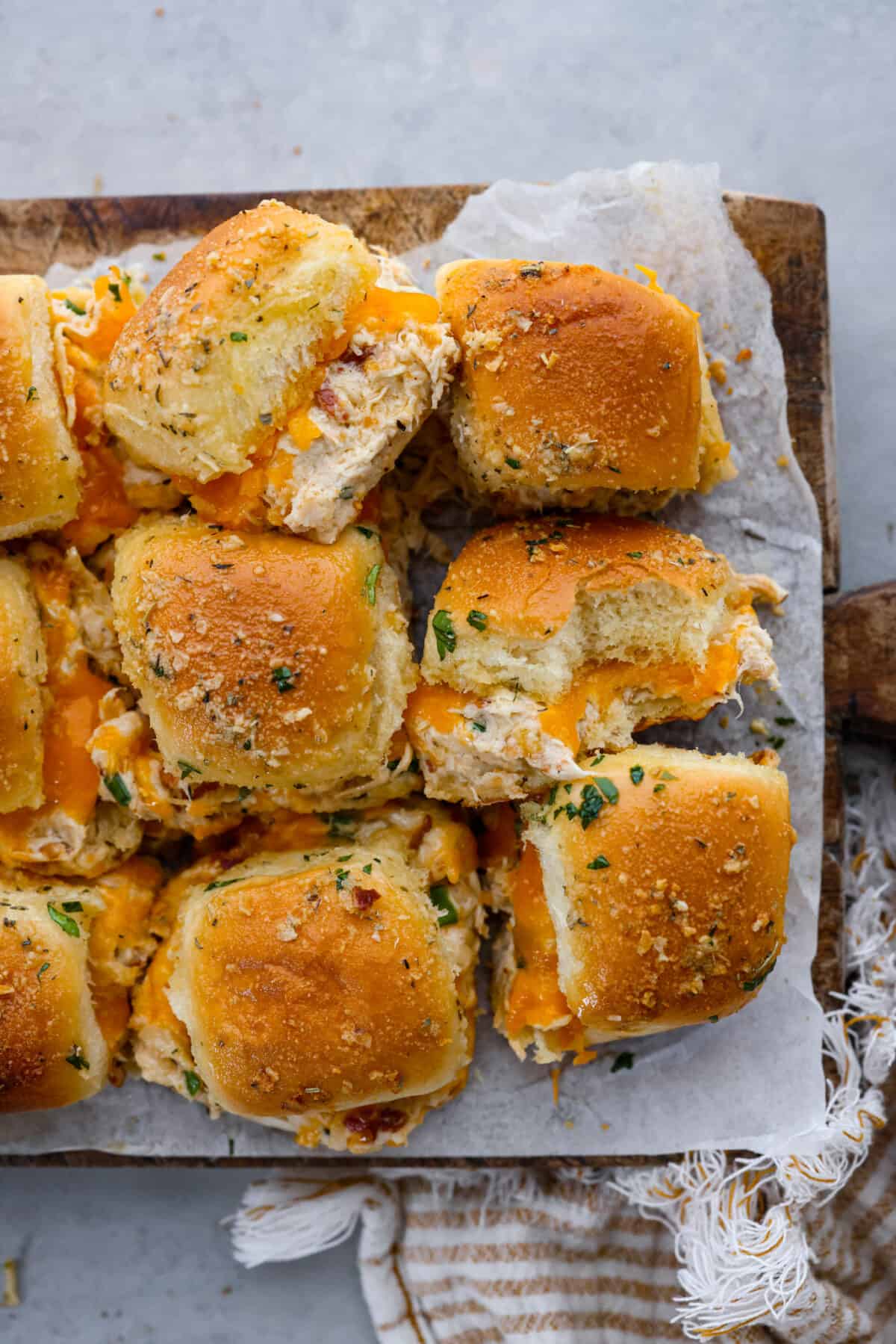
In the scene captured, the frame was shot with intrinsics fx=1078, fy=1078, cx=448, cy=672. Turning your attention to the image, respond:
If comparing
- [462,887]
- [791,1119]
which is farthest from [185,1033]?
[791,1119]

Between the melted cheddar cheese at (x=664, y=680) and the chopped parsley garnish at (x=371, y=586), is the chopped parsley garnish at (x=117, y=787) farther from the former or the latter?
the melted cheddar cheese at (x=664, y=680)

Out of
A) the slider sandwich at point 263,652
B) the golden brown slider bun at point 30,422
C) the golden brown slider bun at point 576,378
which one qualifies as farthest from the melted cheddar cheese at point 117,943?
the golden brown slider bun at point 576,378

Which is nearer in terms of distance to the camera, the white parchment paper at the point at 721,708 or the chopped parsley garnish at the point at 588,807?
the chopped parsley garnish at the point at 588,807

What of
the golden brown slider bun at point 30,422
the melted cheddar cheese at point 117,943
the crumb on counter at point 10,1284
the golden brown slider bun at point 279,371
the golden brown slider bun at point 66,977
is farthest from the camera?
the crumb on counter at point 10,1284

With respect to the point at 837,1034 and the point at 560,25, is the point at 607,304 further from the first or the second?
the point at 837,1034

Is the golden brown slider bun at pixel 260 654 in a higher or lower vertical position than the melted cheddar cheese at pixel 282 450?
lower

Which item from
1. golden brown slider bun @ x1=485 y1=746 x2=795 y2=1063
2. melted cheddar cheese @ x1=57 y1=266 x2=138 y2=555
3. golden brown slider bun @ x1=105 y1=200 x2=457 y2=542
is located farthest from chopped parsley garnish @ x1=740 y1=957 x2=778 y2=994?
melted cheddar cheese @ x1=57 y1=266 x2=138 y2=555

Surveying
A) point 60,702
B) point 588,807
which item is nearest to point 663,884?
point 588,807
